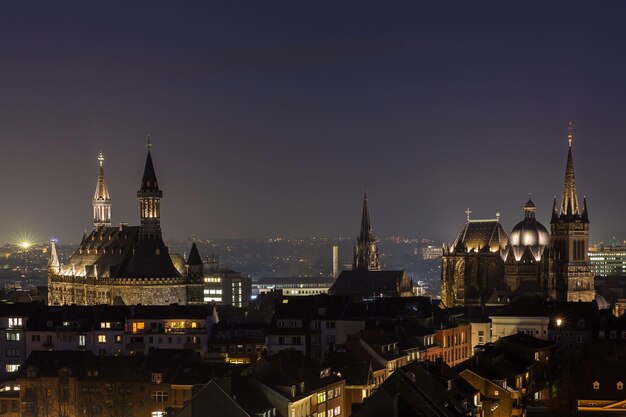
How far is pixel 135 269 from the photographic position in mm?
166750

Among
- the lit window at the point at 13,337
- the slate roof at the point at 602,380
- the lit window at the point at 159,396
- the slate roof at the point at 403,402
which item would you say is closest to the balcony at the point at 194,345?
the lit window at the point at 13,337

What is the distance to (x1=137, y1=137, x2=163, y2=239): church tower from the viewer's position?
170875 mm

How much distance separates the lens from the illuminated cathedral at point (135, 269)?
165 meters

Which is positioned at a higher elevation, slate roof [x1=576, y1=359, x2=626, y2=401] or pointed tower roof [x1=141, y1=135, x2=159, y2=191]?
pointed tower roof [x1=141, y1=135, x2=159, y2=191]

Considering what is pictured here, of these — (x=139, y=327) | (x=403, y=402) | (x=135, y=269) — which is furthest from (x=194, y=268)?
(x=403, y=402)

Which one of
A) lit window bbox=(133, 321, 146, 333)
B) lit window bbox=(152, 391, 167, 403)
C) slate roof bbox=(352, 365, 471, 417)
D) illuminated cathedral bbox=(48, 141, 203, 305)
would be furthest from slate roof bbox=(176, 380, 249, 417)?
illuminated cathedral bbox=(48, 141, 203, 305)

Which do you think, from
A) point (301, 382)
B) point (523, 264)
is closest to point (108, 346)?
point (301, 382)

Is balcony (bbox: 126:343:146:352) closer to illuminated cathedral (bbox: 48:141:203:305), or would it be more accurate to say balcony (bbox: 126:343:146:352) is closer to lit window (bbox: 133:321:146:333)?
lit window (bbox: 133:321:146:333)

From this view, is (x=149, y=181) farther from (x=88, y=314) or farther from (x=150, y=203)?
(x=88, y=314)

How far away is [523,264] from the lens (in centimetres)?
19900

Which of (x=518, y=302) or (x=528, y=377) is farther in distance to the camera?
(x=518, y=302)

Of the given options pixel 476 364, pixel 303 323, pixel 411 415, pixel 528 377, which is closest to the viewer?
pixel 411 415

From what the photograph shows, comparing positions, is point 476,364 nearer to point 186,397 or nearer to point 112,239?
point 186,397

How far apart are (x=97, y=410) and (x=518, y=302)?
59.8 m
